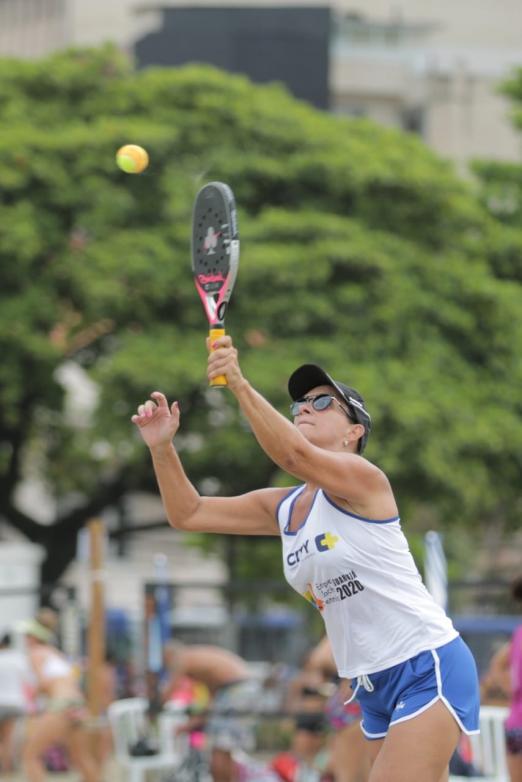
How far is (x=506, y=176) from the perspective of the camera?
25609 millimetres

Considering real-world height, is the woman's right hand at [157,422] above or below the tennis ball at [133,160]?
below

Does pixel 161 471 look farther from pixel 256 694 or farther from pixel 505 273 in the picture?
pixel 505 273

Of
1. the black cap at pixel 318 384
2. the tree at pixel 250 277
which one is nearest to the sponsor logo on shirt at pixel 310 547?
the black cap at pixel 318 384

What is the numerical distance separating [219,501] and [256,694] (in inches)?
337

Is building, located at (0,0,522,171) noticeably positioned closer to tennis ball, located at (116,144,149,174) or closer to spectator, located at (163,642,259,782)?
spectator, located at (163,642,259,782)

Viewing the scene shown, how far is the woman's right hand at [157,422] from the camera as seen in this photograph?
6270mm

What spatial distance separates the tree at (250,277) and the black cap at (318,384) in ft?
52.8

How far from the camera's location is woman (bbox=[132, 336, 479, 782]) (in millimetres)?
5945

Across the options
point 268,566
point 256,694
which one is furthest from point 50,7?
point 256,694

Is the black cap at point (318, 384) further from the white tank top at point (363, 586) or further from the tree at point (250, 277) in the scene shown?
the tree at point (250, 277)

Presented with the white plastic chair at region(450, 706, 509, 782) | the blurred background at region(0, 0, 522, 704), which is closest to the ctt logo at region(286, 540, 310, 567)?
the white plastic chair at region(450, 706, 509, 782)

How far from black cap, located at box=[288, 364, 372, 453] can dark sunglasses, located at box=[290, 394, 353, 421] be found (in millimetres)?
18

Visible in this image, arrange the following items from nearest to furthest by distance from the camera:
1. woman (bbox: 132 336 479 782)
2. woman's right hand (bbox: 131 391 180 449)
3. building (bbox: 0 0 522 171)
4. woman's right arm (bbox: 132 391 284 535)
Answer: woman (bbox: 132 336 479 782) < woman's right hand (bbox: 131 391 180 449) < woman's right arm (bbox: 132 391 284 535) < building (bbox: 0 0 522 171)

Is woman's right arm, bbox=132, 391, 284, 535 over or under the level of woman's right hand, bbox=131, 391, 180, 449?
under
